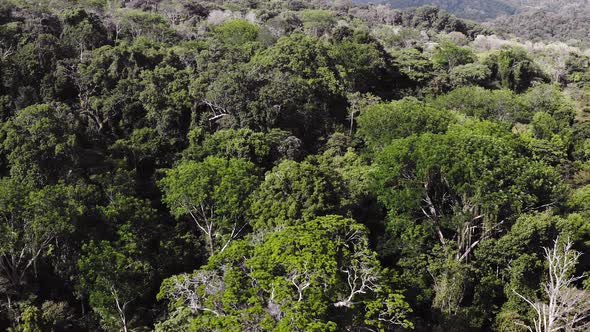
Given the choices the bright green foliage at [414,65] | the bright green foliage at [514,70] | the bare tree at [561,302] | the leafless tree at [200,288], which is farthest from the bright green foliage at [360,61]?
the leafless tree at [200,288]

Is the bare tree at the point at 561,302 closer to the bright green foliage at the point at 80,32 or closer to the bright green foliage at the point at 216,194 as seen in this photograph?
the bright green foliage at the point at 216,194

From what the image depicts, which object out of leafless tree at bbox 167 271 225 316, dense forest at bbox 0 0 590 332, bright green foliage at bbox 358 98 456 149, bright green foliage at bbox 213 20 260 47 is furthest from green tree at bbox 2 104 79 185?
bright green foliage at bbox 213 20 260 47

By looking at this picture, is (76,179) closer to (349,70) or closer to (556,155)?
(349,70)

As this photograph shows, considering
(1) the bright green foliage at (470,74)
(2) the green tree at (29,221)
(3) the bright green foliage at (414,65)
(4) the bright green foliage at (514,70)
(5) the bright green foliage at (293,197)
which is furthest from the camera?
(4) the bright green foliage at (514,70)

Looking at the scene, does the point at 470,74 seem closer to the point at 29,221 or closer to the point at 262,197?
the point at 262,197

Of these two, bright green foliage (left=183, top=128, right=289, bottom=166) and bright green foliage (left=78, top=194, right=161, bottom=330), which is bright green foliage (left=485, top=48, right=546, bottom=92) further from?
bright green foliage (left=78, top=194, right=161, bottom=330)

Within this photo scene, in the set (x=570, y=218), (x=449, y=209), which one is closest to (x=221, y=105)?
(x=449, y=209)
